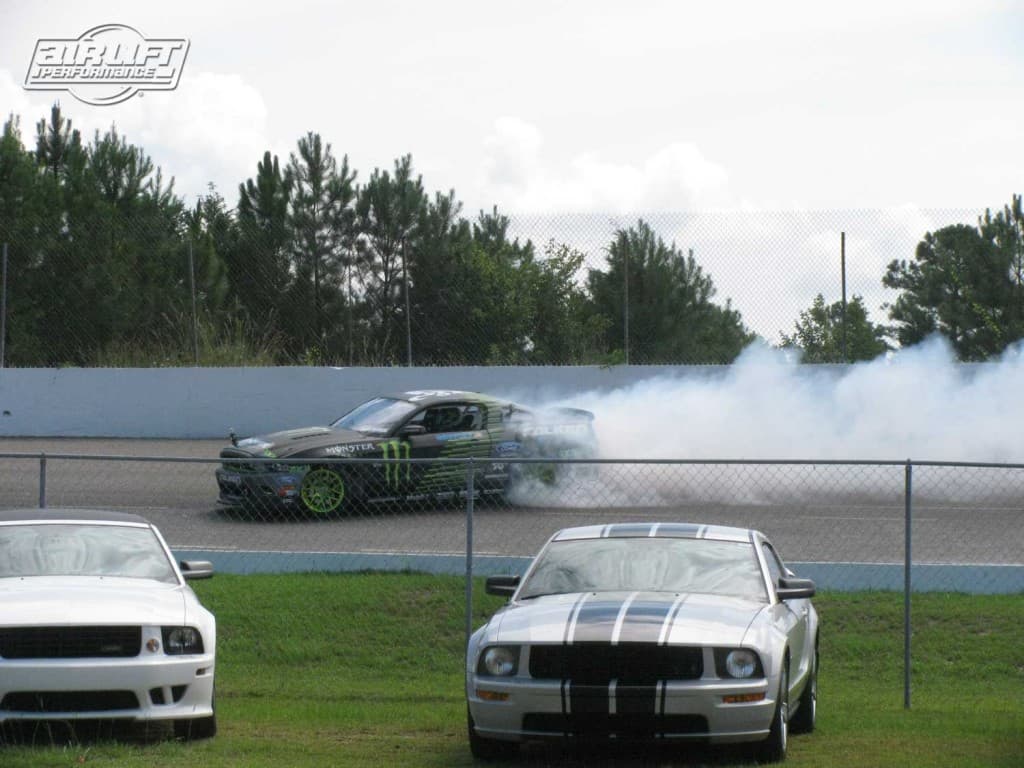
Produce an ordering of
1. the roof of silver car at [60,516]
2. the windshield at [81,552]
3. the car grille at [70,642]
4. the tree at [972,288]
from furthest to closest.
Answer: the tree at [972,288] → the roof of silver car at [60,516] → the windshield at [81,552] → the car grille at [70,642]

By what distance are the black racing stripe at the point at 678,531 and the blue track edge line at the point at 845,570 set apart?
349 centimetres

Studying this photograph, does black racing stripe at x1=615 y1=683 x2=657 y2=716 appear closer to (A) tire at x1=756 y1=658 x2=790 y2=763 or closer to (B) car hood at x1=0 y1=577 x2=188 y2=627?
(A) tire at x1=756 y1=658 x2=790 y2=763

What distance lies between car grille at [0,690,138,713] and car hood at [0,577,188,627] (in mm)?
352

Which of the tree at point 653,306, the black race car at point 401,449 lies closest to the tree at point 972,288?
the tree at point 653,306

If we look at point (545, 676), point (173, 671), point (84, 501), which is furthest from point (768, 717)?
point (84, 501)

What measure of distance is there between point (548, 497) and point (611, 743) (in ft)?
23.8

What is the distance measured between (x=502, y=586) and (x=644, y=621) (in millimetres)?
1119

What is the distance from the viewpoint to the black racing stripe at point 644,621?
656 centimetres

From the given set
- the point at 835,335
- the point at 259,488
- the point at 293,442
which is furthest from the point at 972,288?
the point at 259,488

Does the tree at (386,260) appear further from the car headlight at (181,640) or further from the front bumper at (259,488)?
the car headlight at (181,640)

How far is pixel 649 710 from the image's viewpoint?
21.0ft

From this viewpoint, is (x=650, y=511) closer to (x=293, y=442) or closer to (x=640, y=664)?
(x=293, y=442)

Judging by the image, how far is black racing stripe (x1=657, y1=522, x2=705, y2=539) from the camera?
7.86 m

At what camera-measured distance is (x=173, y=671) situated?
7207mm
